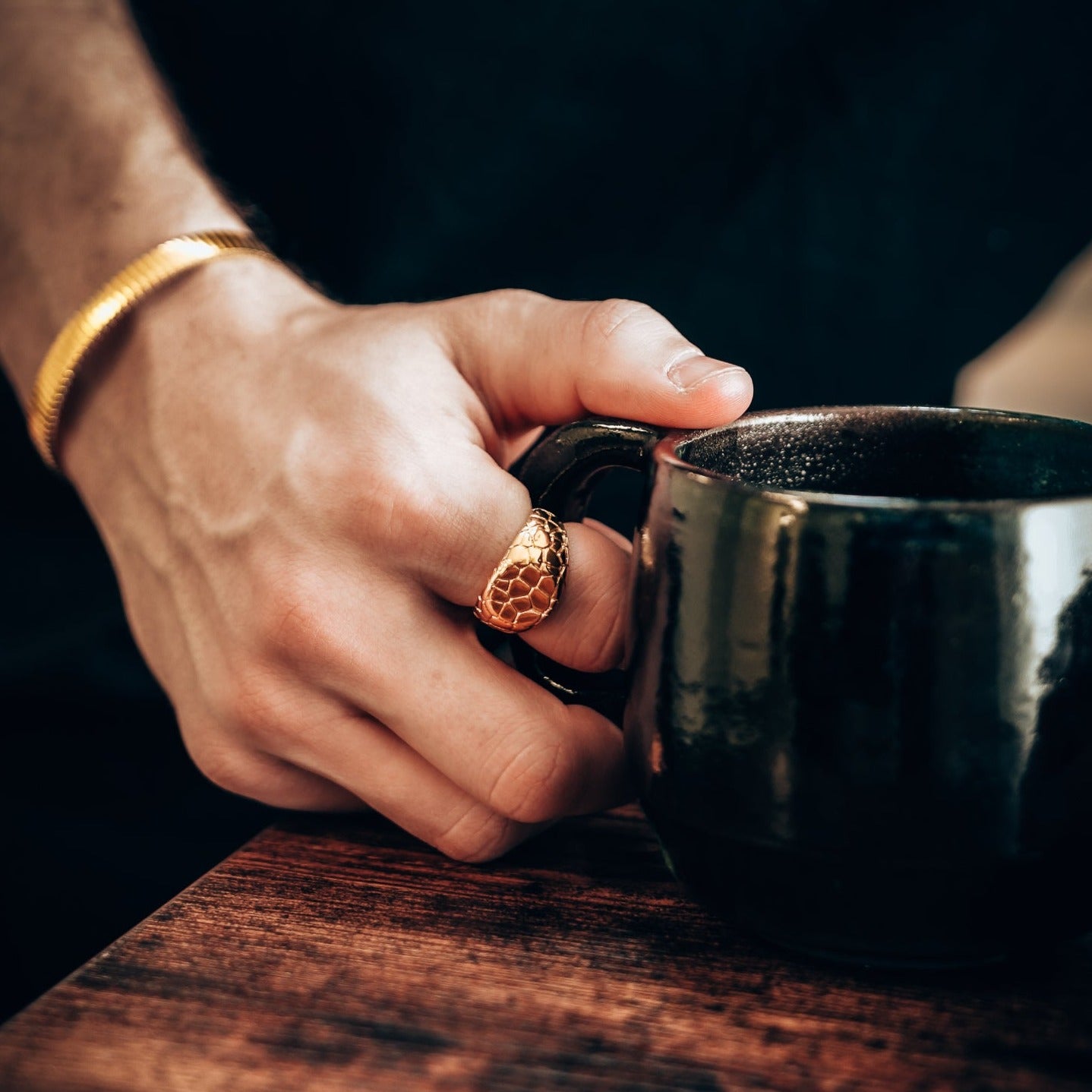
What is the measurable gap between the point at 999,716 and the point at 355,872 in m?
0.34

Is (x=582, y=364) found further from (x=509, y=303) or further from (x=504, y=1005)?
(x=504, y=1005)

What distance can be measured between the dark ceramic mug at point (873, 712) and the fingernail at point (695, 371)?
111 millimetres

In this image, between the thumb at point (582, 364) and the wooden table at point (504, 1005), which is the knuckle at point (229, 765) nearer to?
the wooden table at point (504, 1005)

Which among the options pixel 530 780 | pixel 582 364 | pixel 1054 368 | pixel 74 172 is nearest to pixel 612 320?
pixel 582 364

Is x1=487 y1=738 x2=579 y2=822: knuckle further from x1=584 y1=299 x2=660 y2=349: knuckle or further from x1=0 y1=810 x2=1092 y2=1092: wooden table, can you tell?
x1=584 y1=299 x2=660 y2=349: knuckle

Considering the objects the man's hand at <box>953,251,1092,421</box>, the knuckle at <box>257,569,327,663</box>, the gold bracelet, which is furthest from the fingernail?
the man's hand at <box>953,251,1092,421</box>

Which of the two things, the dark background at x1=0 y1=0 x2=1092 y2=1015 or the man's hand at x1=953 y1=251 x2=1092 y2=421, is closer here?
the dark background at x1=0 y1=0 x2=1092 y2=1015

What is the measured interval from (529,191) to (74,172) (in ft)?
1.48

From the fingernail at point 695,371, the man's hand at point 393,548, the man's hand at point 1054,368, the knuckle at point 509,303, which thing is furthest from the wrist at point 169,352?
the man's hand at point 1054,368

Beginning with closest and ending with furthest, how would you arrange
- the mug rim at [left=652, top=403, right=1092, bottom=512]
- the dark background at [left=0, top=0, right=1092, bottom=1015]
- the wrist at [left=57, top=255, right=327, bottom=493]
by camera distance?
the mug rim at [left=652, top=403, right=1092, bottom=512] → the wrist at [left=57, top=255, right=327, bottom=493] → the dark background at [left=0, top=0, right=1092, bottom=1015]

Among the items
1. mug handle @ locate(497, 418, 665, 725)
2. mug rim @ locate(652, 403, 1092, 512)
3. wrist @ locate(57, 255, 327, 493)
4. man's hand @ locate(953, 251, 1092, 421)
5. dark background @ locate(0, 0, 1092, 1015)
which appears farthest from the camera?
man's hand @ locate(953, 251, 1092, 421)

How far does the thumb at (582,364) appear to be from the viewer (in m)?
0.56

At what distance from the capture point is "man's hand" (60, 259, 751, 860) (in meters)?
0.56

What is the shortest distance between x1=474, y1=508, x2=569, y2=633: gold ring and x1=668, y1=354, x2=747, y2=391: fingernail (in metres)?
Answer: 0.10
